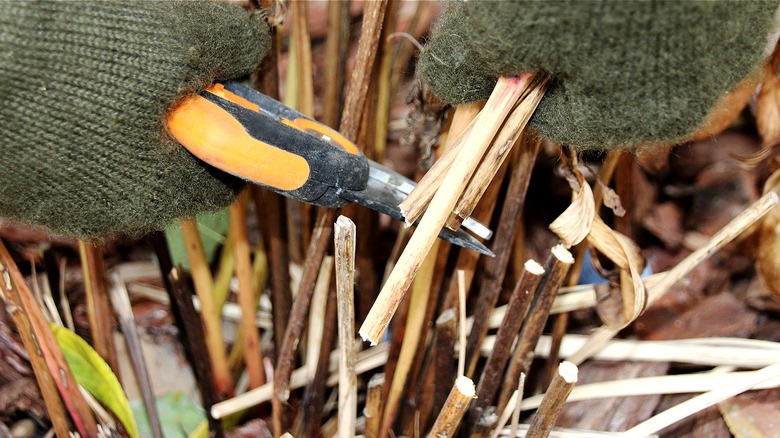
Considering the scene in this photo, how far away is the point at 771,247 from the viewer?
2.27 feet

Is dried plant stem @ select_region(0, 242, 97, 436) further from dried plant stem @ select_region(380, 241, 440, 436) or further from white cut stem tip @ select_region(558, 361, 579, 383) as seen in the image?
white cut stem tip @ select_region(558, 361, 579, 383)

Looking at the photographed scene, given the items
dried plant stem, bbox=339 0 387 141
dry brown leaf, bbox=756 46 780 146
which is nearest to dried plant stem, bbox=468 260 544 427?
dried plant stem, bbox=339 0 387 141

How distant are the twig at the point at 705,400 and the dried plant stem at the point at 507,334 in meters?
0.14

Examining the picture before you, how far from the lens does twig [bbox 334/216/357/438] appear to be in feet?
1.57

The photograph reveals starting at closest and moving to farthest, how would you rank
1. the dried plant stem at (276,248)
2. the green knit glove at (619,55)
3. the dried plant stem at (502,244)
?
the green knit glove at (619,55), the dried plant stem at (502,244), the dried plant stem at (276,248)

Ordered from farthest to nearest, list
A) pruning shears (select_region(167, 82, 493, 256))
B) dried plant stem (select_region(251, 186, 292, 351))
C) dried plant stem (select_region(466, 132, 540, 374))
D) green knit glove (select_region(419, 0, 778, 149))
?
dried plant stem (select_region(251, 186, 292, 351)), dried plant stem (select_region(466, 132, 540, 374)), pruning shears (select_region(167, 82, 493, 256)), green knit glove (select_region(419, 0, 778, 149))

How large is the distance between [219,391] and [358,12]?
0.62m

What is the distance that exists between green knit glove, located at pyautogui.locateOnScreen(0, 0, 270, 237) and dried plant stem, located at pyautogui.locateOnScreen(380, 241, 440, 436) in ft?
0.81

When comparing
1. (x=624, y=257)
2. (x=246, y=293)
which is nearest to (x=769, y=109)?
(x=624, y=257)

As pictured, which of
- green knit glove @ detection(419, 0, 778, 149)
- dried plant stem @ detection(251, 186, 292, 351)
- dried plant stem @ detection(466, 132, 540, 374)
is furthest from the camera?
dried plant stem @ detection(251, 186, 292, 351)

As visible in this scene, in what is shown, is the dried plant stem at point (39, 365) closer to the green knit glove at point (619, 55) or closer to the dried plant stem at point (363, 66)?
the dried plant stem at point (363, 66)

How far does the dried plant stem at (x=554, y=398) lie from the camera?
1.53 ft

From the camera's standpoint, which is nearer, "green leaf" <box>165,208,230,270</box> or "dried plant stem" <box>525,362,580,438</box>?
"dried plant stem" <box>525,362,580,438</box>

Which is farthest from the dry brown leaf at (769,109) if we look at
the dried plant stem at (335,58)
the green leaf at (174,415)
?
the green leaf at (174,415)
